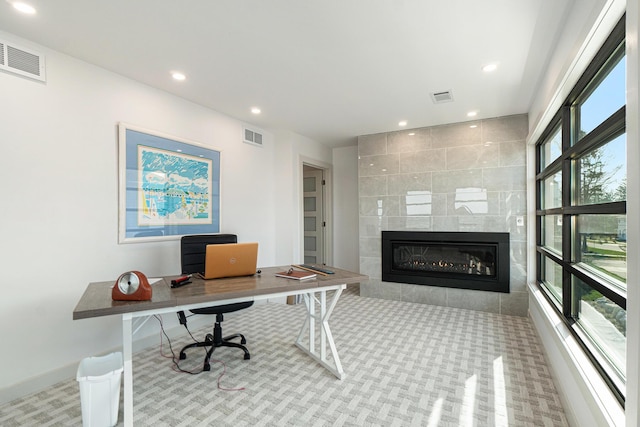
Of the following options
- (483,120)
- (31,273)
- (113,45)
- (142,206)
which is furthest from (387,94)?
(31,273)

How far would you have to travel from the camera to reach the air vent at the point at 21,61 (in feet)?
6.95

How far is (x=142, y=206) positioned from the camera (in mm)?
2926

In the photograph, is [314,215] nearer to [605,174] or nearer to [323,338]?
[323,338]

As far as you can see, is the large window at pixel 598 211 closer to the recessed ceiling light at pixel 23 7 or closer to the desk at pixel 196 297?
the desk at pixel 196 297

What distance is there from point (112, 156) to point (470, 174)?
13.4ft

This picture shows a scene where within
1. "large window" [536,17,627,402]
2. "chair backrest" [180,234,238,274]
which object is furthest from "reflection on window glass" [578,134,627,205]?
"chair backrest" [180,234,238,274]

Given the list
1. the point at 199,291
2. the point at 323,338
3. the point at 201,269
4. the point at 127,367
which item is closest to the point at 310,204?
the point at 201,269

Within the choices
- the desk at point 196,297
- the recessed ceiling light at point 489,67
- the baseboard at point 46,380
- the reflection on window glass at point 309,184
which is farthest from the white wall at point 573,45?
the reflection on window glass at point 309,184

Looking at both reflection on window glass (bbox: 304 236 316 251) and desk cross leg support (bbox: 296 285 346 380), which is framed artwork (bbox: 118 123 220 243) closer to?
desk cross leg support (bbox: 296 285 346 380)

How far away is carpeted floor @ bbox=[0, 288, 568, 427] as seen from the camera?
189 cm

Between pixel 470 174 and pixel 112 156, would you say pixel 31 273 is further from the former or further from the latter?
pixel 470 174

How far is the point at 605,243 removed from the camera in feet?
5.62

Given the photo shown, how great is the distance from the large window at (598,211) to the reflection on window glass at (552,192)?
157mm

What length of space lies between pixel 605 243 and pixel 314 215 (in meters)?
4.80
